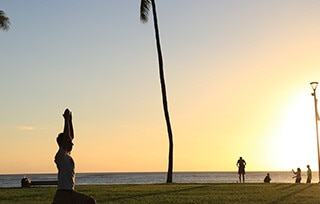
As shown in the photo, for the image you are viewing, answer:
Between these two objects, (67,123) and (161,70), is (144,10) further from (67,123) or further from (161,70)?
(67,123)

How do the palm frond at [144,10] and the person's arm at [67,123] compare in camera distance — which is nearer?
the person's arm at [67,123]

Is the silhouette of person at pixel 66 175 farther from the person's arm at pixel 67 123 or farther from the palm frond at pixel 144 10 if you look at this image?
the palm frond at pixel 144 10

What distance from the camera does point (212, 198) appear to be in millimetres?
20562

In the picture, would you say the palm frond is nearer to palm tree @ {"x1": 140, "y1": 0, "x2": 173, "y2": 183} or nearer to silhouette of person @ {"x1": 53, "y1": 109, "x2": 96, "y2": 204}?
palm tree @ {"x1": 140, "y1": 0, "x2": 173, "y2": 183}

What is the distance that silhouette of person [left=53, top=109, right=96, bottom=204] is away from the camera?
407 inches

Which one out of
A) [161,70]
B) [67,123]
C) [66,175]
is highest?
[161,70]

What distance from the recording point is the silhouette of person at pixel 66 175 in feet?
33.9

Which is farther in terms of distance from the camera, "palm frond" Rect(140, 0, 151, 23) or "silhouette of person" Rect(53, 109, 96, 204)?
"palm frond" Rect(140, 0, 151, 23)

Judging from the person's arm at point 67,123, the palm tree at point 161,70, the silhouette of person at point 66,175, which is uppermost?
the palm tree at point 161,70

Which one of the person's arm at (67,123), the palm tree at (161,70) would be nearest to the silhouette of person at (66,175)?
the person's arm at (67,123)

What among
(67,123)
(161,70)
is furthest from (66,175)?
(161,70)

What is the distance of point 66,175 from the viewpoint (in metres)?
10.4

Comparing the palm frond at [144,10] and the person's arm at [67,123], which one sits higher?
the palm frond at [144,10]

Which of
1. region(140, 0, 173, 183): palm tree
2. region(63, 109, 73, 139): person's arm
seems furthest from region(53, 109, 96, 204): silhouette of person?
region(140, 0, 173, 183): palm tree
